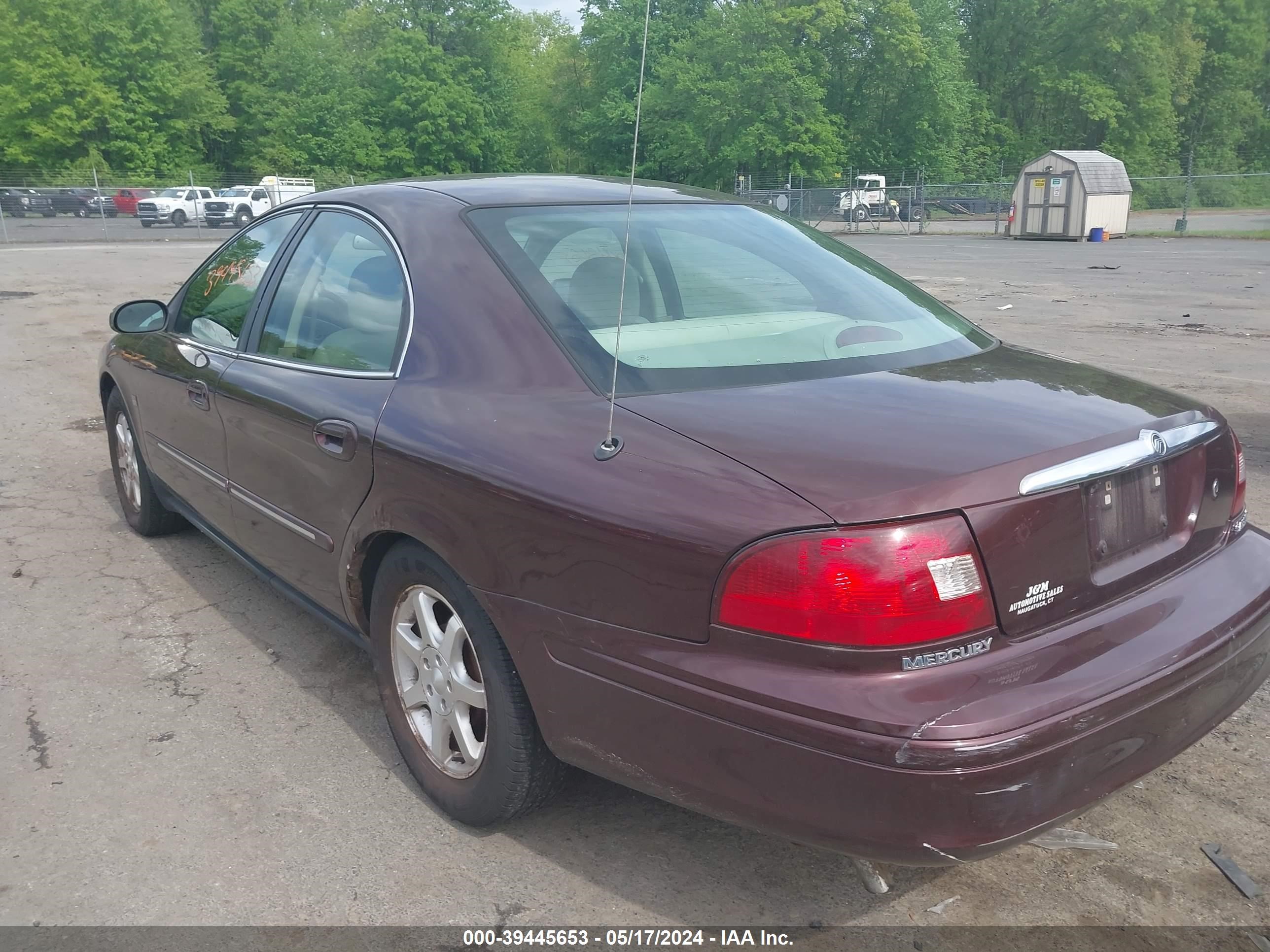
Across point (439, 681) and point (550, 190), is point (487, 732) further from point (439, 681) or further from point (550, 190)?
point (550, 190)

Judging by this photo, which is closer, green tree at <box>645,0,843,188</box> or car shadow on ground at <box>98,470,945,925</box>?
car shadow on ground at <box>98,470,945,925</box>

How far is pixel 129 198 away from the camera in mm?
41750

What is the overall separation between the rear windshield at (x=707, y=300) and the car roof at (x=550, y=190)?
0.23ft

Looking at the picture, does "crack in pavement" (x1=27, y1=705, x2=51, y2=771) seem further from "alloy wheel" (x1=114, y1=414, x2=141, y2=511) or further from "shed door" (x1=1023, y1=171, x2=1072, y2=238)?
"shed door" (x1=1023, y1=171, x2=1072, y2=238)

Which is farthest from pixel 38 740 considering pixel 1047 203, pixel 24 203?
pixel 24 203

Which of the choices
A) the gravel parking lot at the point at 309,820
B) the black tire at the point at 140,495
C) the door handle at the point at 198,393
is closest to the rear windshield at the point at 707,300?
the gravel parking lot at the point at 309,820

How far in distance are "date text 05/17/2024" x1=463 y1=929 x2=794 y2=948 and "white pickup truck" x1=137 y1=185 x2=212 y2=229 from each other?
43529 millimetres

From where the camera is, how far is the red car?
4141 centimetres

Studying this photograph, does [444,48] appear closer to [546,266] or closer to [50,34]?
[50,34]

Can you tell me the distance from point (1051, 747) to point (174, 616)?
3418mm

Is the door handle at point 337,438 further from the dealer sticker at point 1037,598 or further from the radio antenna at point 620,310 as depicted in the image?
the dealer sticker at point 1037,598

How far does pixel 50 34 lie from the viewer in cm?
5381

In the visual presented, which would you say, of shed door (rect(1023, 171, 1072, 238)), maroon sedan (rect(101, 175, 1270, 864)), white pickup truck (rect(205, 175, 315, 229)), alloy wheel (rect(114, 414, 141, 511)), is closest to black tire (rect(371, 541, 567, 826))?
maroon sedan (rect(101, 175, 1270, 864))

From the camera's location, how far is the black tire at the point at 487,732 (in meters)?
A: 2.48
